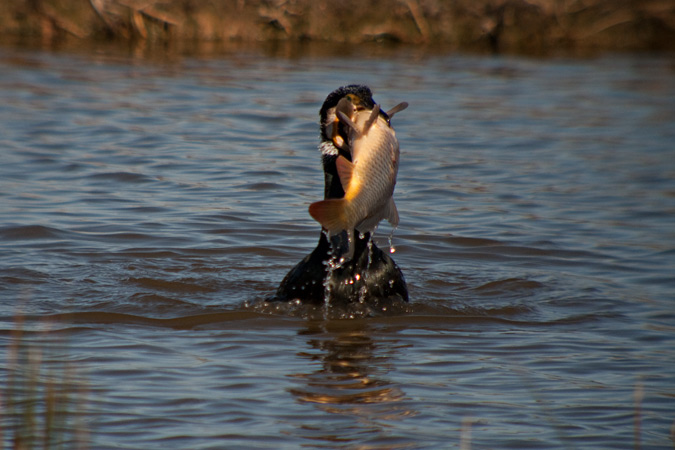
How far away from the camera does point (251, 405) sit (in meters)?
4.02

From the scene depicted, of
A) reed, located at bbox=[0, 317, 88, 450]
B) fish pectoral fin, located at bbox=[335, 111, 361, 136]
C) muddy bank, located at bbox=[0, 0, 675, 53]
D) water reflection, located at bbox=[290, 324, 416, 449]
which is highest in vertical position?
muddy bank, located at bbox=[0, 0, 675, 53]

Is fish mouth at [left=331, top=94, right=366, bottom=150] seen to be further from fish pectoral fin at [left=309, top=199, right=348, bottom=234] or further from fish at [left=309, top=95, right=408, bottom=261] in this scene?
fish pectoral fin at [left=309, top=199, right=348, bottom=234]

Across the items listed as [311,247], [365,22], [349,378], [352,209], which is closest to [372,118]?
[352,209]

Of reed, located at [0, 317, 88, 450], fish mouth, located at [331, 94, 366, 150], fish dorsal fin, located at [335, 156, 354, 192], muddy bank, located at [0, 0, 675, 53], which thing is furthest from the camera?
muddy bank, located at [0, 0, 675, 53]

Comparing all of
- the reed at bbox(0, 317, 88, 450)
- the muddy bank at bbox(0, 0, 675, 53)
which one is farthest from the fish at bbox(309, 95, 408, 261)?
the muddy bank at bbox(0, 0, 675, 53)

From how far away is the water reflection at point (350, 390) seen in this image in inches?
149

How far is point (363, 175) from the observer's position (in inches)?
167

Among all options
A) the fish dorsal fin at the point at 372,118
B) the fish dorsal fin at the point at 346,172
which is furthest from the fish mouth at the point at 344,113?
the fish dorsal fin at the point at 346,172

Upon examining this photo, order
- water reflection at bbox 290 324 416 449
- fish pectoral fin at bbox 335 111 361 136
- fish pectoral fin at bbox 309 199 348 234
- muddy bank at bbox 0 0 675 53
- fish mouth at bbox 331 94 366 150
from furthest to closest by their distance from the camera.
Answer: muddy bank at bbox 0 0 675 53, fish mouth at bbox 331 94 366 150, fish pectoral fin at bbox 335 111 361 136, fish pectoral fin at bbox 309 199 348 234, water reflection at bbox 290 324 416 449

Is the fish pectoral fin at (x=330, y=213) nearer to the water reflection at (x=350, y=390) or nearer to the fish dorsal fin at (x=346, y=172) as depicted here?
the fish dorsal fin at (x=346, y=172)

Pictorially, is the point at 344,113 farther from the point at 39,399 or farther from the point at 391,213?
the point at 39,399

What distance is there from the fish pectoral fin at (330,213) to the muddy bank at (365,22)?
14.1 meters

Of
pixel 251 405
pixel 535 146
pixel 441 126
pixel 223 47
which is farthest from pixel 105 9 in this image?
pixel 251 405

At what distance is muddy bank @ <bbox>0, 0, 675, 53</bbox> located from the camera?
57.3 ft
